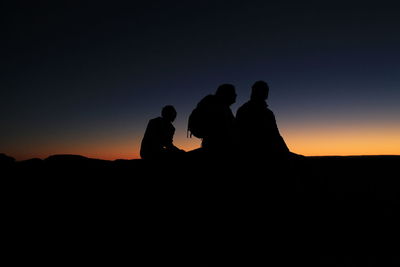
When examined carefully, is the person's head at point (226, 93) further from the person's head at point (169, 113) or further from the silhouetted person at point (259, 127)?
the person's head at point (169, 113)

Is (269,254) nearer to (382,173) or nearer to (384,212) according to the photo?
(384,212)

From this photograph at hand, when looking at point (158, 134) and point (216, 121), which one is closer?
point (216, 121)

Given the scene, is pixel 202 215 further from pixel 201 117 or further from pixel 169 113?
pixel 169 113

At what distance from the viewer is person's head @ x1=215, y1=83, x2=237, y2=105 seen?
16.2 ft

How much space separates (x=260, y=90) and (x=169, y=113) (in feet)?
9.95

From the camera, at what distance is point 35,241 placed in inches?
140

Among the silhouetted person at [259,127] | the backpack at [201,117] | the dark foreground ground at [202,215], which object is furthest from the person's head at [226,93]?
the dark foreground ground at [202,215]

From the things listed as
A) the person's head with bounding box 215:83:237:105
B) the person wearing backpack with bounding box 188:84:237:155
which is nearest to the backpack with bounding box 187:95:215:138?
the person wearing backpack with bounding box 188:84:237:155

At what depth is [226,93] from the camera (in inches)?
195

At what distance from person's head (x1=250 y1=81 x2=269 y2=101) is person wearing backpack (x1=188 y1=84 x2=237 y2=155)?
359 mm

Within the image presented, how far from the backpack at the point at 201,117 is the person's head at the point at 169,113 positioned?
2438 mm

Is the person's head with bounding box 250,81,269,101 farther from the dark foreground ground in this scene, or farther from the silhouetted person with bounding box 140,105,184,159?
the silhouetted person with bounding box 140,105,184,159

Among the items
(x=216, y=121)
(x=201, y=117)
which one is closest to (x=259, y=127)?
(x=216, y=121)

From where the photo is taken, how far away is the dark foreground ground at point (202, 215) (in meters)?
3.48
